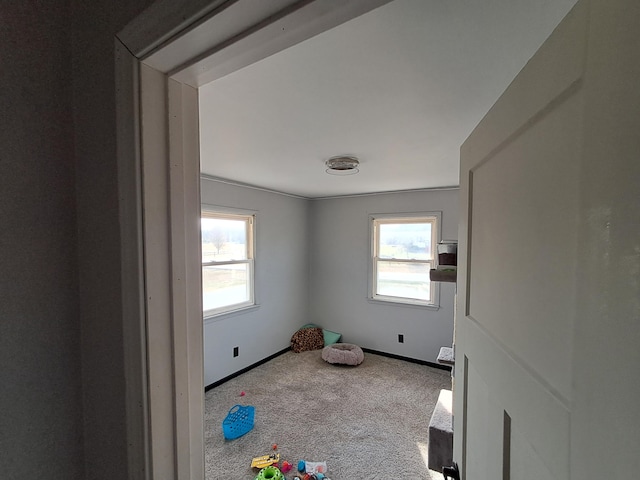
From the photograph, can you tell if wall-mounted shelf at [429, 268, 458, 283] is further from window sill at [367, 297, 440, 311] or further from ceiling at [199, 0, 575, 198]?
window sill at [367, 297, 440, 311]

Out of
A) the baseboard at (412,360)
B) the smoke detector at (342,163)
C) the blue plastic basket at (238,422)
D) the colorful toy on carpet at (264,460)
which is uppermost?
the smoke detector at (342,163)

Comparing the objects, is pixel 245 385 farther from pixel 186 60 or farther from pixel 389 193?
pixel 186 60

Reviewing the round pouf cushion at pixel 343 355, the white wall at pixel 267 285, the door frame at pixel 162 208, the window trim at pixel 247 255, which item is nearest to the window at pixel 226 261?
the window trim at pixel 247 255

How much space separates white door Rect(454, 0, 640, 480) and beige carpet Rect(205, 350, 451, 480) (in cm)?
178

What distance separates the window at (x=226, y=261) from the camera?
10.2ft

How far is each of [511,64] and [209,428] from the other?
325 cm

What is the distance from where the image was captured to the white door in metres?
0.30

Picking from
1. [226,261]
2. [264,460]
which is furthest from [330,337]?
[264,460]

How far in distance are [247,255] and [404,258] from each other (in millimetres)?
2217

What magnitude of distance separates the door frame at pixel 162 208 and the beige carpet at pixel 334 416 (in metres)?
1.92

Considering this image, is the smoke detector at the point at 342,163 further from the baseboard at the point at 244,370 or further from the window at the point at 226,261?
the baseboard at the point at 244,370

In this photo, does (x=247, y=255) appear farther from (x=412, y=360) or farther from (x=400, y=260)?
(x=412, y=360)

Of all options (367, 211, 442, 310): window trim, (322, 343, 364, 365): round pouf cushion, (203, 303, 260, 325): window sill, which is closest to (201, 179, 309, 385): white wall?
(203, 303, 260, 325): window sill

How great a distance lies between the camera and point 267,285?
152 inches
